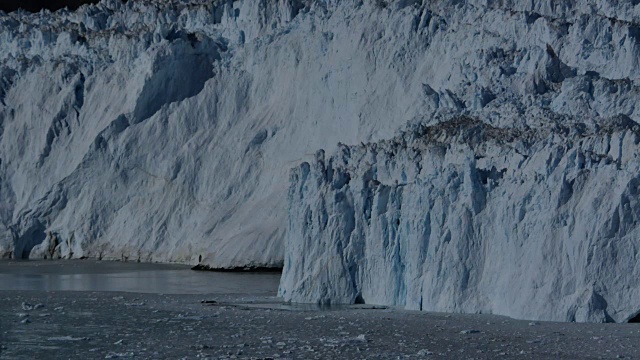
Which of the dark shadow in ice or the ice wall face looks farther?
the dark shadow in ice

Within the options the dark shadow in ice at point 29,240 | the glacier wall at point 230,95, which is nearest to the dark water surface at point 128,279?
the glacier wall at point 230,95

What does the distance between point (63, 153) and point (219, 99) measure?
7366mm

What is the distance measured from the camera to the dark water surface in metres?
31.9

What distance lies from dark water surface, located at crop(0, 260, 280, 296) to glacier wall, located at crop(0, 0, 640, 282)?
197cm

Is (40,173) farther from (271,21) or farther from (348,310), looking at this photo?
(348,310)

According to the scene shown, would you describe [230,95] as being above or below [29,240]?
above

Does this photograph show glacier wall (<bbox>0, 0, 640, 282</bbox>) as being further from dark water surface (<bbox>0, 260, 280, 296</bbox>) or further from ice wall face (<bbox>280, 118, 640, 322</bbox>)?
ice wall face (<bbox>280, 118, 640, 322</bbox>)

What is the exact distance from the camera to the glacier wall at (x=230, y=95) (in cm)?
3947

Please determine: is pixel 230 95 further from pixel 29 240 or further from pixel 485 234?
Result: pixel 485 234

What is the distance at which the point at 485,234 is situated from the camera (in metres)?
24.6

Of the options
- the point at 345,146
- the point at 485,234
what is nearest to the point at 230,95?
the point at 345,146

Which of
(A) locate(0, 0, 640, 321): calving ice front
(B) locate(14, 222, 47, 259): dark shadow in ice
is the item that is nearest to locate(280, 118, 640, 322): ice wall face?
(A) locate(0, 0, 640, 321): calving ice front

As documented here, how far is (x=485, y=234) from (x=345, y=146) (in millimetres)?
11213

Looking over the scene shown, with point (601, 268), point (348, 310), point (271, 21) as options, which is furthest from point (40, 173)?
point (601, 268)
